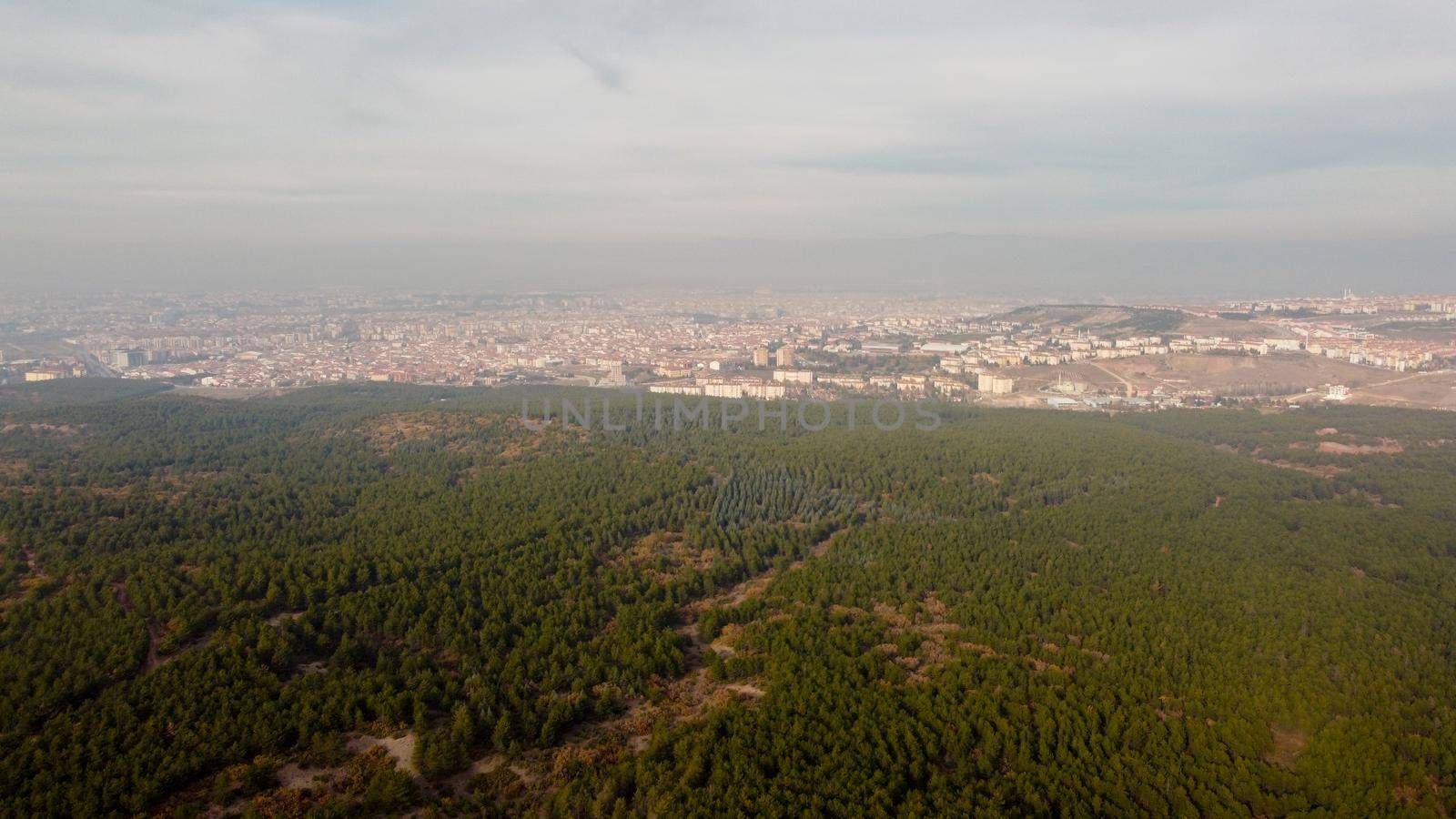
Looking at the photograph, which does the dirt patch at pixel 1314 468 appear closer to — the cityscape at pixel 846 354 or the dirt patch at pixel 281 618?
the cityscape at pixel 846 354

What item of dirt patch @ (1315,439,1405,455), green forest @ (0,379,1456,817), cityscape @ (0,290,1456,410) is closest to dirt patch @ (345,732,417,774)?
green forest @ (0,379,1456,817)

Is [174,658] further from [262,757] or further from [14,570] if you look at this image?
[14,570]

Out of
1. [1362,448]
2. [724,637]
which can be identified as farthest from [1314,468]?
[724,637]

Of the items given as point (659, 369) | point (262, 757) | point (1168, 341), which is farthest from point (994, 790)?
point (1168, 341)

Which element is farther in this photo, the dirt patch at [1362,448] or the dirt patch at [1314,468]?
the dirt patch at [1362,448]

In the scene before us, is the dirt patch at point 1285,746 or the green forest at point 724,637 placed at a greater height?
the green forest at point 724,637

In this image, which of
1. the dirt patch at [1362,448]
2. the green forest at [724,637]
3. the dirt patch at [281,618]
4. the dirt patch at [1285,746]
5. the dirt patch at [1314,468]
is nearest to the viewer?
the green forest at [724,637]

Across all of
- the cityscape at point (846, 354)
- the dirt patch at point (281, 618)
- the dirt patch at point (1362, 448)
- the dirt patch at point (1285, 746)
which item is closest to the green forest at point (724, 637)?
the dirt patch at point (1285, 746)

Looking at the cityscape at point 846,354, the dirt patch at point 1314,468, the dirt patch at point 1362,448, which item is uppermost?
the cityscape at point 846,354
